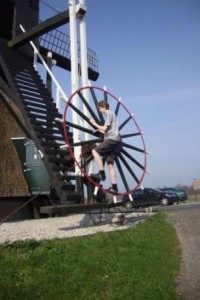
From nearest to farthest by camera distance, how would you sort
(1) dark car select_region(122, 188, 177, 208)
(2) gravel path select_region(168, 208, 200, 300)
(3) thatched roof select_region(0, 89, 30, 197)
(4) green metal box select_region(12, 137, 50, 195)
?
(2) gravel path select_region(168, 208, 200, 300), (3) thatched roof select_region(0, 89, 30, 197), (4) green metal box select_region(12, 137, 50, 195), (1) dark car select_region(122, 188, 177, 208)

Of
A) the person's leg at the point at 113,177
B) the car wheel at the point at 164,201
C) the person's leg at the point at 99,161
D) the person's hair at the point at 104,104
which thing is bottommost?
the car wheel at the point at 164,201

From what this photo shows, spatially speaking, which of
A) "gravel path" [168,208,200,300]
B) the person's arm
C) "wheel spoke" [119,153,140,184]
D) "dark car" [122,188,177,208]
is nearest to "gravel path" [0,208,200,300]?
"gravel path" [168,208,200,300]

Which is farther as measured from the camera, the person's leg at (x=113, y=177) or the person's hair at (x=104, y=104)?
the person's leg at (x=113, y=177)

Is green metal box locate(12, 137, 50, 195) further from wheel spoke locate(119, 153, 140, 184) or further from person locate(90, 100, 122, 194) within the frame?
person locate(90, 100, 122, 194)

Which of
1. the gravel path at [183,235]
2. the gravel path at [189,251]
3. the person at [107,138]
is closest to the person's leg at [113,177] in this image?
the person at [107,138]

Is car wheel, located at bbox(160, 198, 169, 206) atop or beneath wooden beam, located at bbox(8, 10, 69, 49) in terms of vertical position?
beneath

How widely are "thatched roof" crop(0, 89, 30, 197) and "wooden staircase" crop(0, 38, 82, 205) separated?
0.91 ft

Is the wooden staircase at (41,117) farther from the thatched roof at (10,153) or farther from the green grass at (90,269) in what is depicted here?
the green grass at (90,269)

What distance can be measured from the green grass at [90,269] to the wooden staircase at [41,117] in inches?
168

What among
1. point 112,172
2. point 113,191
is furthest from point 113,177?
point 113,191

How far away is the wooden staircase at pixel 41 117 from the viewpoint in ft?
40.5

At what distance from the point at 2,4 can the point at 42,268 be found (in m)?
13.3

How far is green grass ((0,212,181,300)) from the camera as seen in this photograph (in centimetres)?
557

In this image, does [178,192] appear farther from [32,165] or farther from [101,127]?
[101,127]
